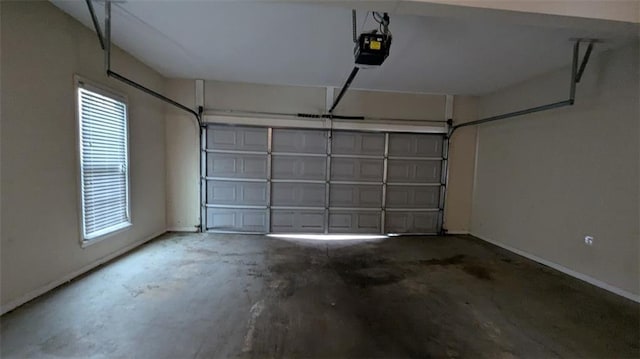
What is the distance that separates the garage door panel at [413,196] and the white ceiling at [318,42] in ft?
6.31

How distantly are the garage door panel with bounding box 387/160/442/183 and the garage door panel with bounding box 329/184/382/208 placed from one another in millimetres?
384

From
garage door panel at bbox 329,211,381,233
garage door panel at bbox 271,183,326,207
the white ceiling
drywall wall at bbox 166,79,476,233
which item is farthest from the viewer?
garage door panel at bbox 329,211,381,233

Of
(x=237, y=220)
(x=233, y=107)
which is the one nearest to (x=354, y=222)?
(x=237, y=220)

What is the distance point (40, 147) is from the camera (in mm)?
2609

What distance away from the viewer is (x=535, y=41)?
3.10m

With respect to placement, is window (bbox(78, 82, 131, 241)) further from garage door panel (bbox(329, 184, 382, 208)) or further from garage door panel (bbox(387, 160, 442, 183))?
garage door panel (bbox(387, 160, 442, 183))

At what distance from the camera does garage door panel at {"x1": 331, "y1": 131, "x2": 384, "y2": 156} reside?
5.39 metres

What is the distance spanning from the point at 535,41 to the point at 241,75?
12.8 ft

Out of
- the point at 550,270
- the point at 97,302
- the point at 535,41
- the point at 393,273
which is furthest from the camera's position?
the point at 550,270

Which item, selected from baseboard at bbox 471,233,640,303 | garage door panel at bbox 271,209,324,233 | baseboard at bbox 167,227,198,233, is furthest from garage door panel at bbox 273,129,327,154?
baseboard at bbox 471,233,640,303

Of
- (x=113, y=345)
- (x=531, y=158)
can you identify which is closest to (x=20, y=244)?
(x=113, y=345)

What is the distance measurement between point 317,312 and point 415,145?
156 inches

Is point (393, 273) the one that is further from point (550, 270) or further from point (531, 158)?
point (531, 158)

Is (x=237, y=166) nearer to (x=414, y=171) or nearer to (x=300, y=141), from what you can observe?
(x=300, y=141)
